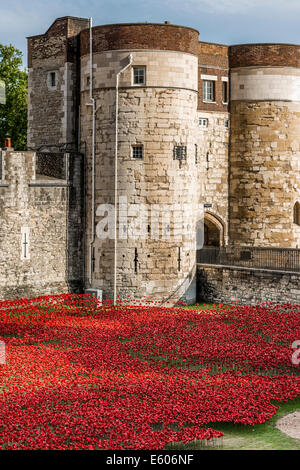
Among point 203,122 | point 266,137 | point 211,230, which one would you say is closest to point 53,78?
point 203,122

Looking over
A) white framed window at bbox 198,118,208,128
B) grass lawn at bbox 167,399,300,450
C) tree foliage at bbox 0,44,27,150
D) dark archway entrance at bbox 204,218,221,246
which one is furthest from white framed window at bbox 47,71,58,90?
grass lawn at bbox 167,399,300,450

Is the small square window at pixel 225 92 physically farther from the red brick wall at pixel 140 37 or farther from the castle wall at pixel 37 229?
the castle wall at pixel 37 229

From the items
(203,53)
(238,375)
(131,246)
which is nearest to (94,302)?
(131,246)

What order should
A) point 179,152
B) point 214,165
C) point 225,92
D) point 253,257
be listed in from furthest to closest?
point 225,92, point 214,165, point 253,257, point 179,152

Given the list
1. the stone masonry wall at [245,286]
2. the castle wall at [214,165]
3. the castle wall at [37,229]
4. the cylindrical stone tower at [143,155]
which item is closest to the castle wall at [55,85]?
the cylindrical stone tower at [143,155]

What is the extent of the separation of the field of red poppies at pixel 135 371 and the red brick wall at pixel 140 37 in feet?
31.5

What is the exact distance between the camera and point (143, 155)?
25.0 meters

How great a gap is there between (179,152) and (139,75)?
10.6 feet

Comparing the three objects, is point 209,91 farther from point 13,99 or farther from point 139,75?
point 13,99

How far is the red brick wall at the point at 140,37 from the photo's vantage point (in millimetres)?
24828

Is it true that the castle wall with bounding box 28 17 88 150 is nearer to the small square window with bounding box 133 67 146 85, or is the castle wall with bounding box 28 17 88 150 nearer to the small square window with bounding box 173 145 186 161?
the small square window with bounding box 133 67 146 85

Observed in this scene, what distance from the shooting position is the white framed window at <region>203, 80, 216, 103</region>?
29.1m

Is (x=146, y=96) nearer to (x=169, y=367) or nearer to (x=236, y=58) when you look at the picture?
(x=236, y=58)
